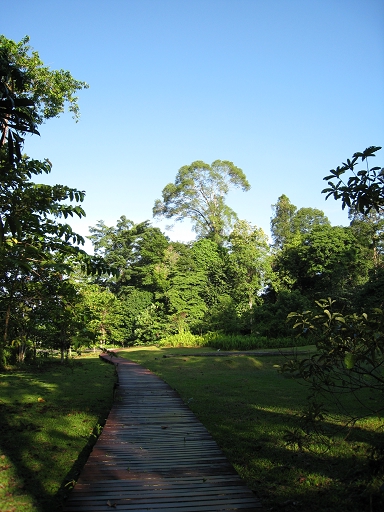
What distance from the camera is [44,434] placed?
5941 mm

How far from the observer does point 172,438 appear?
5.22m

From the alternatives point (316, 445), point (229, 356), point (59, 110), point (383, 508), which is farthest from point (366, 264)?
point (383, 508)

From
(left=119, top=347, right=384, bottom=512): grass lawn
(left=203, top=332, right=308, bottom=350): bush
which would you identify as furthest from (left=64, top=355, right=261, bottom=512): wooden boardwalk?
(left=203, top=332, right=308, bottom=350): bush

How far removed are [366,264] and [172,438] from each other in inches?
999

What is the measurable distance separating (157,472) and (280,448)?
1.90m

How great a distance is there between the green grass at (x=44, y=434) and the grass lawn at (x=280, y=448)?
1776 mm

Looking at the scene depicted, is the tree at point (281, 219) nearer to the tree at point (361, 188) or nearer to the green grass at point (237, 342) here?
the green grass at point (237, 342)

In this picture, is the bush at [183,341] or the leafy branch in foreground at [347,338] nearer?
the leafy branch in foreground at [347,338]

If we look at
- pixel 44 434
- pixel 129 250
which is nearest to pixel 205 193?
pixel 129 250

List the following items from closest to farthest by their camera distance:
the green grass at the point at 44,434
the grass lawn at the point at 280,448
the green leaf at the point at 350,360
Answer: the green leaf at the point at 350,360 < the grass lawn at the point at 280,448 < the green grass at the point at 44,434

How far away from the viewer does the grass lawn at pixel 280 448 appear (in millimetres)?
3586

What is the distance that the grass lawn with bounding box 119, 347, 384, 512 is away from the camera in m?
3.59

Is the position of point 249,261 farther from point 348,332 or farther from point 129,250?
point 348,332

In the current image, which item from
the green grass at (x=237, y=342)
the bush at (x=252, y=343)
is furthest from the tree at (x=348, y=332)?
the bush at (x=252, y=343)
